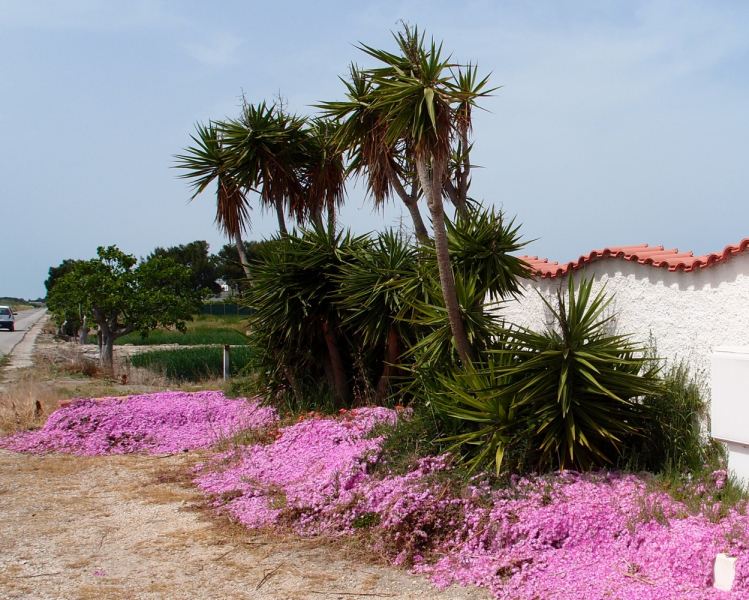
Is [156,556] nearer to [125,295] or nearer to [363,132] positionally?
[363,132]

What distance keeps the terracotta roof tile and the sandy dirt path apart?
12.0 ft

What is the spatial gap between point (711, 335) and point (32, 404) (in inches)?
398

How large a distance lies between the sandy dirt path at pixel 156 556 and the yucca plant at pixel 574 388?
72.6 inches

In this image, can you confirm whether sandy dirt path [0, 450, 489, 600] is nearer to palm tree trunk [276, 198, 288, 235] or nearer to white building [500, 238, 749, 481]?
white building [500, 238, 749, 481]

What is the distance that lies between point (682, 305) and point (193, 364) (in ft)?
50.7

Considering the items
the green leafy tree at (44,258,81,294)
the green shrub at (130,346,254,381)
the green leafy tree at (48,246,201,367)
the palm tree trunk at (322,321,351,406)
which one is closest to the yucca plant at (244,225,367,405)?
the palm tree trunk at (322,321,351,406)

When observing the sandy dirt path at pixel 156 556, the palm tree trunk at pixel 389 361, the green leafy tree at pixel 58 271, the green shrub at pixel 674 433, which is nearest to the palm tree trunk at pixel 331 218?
the palm tree trunk at pixel 389 361

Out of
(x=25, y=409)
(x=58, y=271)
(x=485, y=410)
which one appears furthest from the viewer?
(x=58, y=271)

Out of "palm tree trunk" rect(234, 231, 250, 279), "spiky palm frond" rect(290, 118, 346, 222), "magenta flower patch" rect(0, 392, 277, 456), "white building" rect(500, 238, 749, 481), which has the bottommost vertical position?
"magenta flower patch" rect(0, 392, 277, 456)

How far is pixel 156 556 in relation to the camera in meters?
5.48

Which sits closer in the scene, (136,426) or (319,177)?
(136,426)

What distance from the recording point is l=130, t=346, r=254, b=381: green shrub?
63.1 ft

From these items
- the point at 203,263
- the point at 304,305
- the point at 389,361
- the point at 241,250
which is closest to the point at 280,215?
the point at 241,250

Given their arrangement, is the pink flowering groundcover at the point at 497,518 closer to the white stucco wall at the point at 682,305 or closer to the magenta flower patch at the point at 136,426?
the white stucco wall at the point at 682,305
